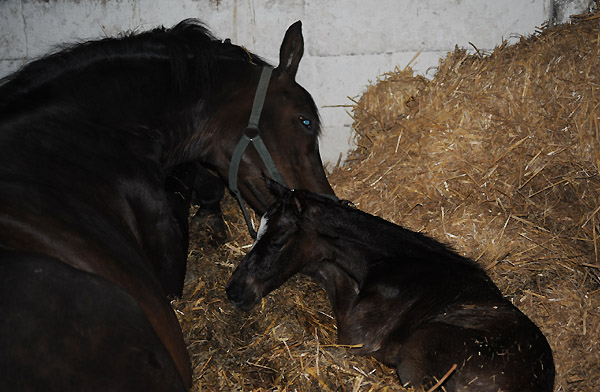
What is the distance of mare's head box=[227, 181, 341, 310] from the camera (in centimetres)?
300

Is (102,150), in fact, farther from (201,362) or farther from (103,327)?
(201,362)

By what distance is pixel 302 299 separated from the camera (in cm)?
330

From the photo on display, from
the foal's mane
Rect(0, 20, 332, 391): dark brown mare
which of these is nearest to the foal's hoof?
Rect(0, 20, 332, 391): dark brown mare

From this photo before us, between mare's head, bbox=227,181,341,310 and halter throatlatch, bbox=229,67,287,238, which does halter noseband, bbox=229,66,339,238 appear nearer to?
halter throatlatch, bbox=229,67,287,238

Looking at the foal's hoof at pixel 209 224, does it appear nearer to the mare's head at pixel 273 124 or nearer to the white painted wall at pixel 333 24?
the mare's head at pixel 273 124

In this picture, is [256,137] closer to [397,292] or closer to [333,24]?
[397,292]

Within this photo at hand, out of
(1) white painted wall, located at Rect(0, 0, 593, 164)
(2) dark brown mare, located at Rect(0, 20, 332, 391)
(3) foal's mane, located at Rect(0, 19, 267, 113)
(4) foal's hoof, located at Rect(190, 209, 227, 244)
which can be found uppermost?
(1) white painted wall, located at Rect(0, 0, 593, 164)

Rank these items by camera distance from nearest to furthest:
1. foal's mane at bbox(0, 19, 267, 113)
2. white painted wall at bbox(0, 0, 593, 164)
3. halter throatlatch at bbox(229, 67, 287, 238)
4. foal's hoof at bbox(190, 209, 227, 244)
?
foal's mane at bbox(0, 19, 267, 113) → halter throatlatch at bbox(229, 67, 287, 238) → foal's hoof at bbox(190, 209, 227, 244) → white painted wall at bbox(0, 0, 593, 164)

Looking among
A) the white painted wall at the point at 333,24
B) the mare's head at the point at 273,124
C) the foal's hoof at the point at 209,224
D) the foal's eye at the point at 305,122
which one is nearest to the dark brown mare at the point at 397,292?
the mare's head at the point at 273,124

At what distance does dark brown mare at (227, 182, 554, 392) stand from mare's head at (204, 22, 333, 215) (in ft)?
0.55

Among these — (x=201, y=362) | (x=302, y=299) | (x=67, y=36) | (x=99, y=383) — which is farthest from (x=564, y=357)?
(x=67, y=36)

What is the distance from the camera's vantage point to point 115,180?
221 cm

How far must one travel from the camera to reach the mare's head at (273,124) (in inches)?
111

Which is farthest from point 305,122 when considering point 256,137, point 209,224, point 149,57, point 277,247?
point 209,224
